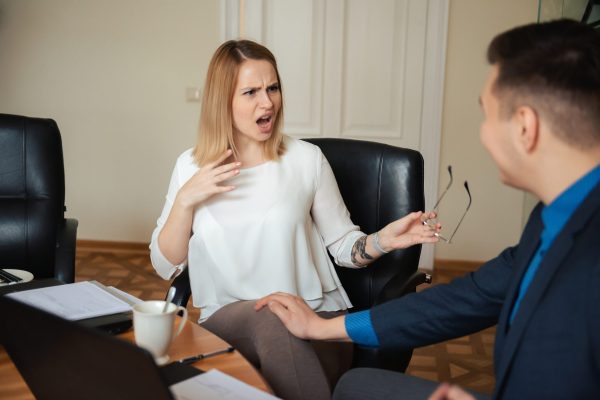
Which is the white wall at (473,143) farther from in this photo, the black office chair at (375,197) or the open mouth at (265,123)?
the open mouth at (265,123)

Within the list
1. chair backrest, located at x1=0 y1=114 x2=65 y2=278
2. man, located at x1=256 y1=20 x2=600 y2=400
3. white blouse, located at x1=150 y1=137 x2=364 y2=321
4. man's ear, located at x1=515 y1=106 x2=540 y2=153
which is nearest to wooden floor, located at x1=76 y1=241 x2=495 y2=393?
white blouse, located at x1=150 y1=137 x2=364 y2=321

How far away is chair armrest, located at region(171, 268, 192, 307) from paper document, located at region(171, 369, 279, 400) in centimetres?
70

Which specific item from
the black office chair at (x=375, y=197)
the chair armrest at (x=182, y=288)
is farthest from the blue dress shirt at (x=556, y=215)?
the chair armrest at (x=182, y=288)

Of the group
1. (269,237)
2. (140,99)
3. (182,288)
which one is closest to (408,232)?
(269,237)

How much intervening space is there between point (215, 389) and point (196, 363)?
0.13m

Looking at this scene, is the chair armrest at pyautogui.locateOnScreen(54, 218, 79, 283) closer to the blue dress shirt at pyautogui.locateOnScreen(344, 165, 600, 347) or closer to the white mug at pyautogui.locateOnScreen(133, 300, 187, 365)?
the white mug at pyautogui.locateOnScreen(133, 300, 187, 365)

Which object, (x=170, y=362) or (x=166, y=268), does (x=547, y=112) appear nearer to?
(x=170, y=362)

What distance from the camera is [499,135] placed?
999 millimetres

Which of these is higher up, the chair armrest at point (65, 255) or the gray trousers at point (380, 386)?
the chair armrest at point (65, 255)

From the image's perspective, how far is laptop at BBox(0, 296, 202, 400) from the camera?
692mm

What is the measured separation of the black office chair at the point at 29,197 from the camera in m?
2.15

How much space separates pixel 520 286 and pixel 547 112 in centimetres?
32

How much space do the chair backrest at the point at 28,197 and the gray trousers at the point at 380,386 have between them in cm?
126

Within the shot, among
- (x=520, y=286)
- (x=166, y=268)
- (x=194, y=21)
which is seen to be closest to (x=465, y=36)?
(x=194, y=21)
